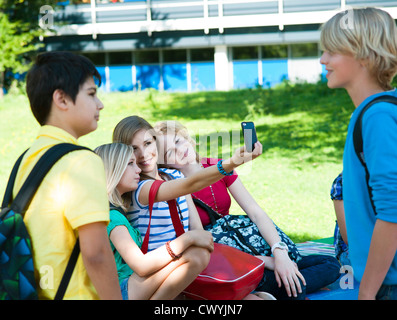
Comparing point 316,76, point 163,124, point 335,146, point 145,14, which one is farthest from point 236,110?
point 163,124

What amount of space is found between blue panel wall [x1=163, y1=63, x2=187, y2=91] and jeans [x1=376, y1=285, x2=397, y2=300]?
1899cm

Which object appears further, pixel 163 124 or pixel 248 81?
pixel 248 81

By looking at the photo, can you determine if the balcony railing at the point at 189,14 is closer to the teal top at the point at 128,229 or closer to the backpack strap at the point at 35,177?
the teal top at the point at 128,229

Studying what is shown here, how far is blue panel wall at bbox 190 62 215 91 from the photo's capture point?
20562mm

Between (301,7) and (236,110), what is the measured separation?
7.00 metres

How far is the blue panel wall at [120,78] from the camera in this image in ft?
68.9

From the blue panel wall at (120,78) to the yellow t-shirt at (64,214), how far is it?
63.6 ft

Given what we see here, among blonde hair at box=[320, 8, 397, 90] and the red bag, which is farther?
the red bag

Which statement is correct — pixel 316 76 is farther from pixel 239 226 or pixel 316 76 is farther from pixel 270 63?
pixel 239 226

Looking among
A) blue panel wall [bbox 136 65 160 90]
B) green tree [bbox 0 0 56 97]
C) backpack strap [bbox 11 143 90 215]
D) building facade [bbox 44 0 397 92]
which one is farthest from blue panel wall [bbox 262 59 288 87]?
backpack strap [bbox 11 143 90 215]

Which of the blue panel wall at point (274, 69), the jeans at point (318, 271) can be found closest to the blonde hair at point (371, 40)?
the jeans at point (318, 271)

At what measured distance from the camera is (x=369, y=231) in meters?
2.02

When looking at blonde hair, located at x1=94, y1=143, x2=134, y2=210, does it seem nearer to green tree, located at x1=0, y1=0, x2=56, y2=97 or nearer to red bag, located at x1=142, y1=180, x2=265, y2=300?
red bag, located at x1=142, y1=180, x2=265, y2=300
